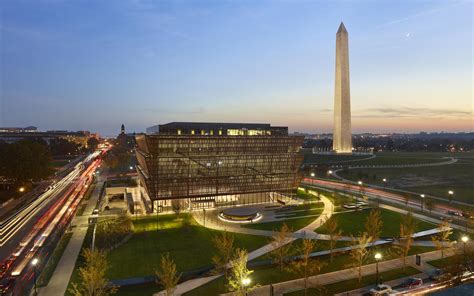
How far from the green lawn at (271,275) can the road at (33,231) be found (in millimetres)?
15782

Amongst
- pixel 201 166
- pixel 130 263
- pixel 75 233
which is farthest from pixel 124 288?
pixel 201 166

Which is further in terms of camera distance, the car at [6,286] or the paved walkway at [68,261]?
the paved walkway at [68,261]

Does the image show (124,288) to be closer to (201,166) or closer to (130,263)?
(130,263)

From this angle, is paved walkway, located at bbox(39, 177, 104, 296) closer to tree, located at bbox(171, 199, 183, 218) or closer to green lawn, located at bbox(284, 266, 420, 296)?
tree, located at bbox(171, 199, 183, 218)

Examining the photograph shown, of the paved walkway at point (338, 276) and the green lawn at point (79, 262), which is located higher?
the green lawn at point (79, 262)

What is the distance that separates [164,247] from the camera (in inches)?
1593

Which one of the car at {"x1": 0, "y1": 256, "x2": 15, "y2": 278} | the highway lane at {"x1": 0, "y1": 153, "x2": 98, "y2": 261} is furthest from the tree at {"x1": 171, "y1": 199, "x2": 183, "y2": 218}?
the car at {"x1": 0, "y1": 256, "x2": 15, "y2": 278}

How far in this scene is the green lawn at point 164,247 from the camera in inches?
1351

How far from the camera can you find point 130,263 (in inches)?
1393

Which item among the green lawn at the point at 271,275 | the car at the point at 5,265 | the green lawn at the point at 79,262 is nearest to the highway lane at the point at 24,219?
the car at the point at 5,265

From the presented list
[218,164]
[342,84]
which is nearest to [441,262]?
[218,164]

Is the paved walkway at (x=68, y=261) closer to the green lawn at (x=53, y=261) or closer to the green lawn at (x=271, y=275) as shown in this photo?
the green lawn at (x=53, y=261)

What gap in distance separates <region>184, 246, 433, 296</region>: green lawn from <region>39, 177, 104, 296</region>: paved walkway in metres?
12.6

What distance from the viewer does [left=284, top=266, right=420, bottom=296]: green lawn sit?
28.9 metres
